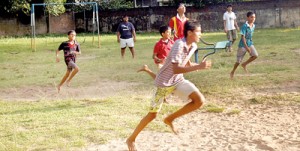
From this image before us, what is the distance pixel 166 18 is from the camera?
30.2 metres

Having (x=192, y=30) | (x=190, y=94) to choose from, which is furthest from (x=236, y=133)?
(x=192, y=30)

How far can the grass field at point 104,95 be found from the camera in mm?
6289

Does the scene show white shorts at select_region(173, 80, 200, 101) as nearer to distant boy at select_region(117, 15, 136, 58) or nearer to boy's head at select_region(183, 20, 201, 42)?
boy's head at select_region(183, 20, 201, 42)

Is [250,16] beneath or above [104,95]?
above

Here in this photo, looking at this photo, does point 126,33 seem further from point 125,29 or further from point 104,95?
point 104,95

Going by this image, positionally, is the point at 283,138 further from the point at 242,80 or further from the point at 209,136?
the point at 242,80

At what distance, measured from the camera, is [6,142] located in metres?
5.92

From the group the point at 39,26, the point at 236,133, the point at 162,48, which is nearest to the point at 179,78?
the point at 236,133

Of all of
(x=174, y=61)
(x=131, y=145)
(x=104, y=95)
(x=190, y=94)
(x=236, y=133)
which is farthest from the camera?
(x=104, y=95)

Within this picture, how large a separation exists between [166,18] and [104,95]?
2119 cm

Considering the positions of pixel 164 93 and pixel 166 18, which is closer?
pixel 164 93

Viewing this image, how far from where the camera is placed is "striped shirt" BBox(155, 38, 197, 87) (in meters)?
5.25

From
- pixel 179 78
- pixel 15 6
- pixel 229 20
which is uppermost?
pixel 15 6

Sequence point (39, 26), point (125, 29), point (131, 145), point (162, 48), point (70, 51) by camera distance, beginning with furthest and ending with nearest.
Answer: point (39, 26)
point (125, 29)
point (70, 51)
point (162, 48)
point (131, 145)
